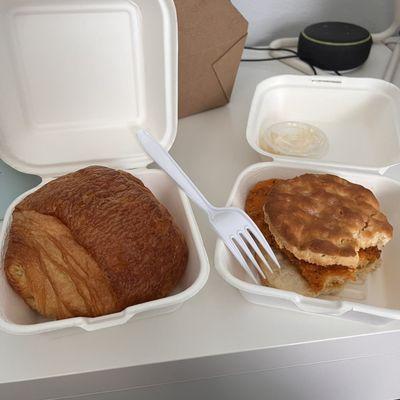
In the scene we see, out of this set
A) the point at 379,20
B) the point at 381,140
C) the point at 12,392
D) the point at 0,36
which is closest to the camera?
the point at 12,392

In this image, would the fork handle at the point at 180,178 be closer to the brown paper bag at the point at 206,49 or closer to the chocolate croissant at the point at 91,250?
the chocolate croissant at the point at 91,250

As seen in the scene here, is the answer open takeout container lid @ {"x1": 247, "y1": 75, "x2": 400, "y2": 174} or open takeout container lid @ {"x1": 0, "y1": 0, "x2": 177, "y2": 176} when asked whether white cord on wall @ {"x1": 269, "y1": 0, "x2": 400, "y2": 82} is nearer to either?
open takeout container lid @ {"x1": 247, "y1": 75, "x2": 400, "y2": 174}

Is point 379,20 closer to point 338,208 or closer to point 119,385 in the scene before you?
point 338,208

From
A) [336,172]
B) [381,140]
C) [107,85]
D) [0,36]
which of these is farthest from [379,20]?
[0,36]

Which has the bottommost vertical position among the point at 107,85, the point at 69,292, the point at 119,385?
the point at 119,385

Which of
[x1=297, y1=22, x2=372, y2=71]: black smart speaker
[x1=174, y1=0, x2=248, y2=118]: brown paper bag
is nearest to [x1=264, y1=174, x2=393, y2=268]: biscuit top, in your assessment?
[x1=174, y1=0, x2=248, y2=118]: brown paper bag

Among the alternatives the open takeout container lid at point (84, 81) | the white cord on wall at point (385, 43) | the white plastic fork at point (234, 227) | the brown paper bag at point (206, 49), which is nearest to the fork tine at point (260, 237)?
the white plastic fork at point (234, 227)

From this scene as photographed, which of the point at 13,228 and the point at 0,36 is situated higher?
the point at 0,36

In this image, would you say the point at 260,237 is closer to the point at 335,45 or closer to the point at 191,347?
Answer: the point at 191,347
